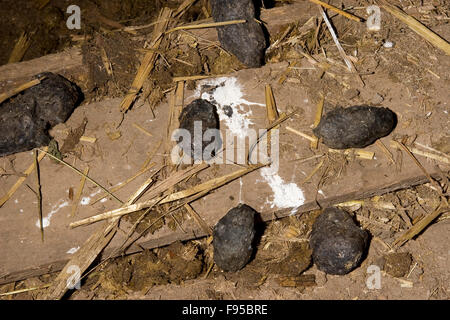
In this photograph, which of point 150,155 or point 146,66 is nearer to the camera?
point 150,155

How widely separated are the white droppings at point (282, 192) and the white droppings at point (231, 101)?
1.34 ft

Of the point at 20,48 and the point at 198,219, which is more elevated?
the point at 20,48

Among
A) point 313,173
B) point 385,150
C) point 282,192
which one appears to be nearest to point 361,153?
point 385,150

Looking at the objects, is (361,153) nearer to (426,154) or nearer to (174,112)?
(426,154)

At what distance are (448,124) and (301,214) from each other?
1.46 m

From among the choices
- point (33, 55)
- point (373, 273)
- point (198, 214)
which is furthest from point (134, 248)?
point (33, 55)

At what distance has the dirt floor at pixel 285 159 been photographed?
396 cm

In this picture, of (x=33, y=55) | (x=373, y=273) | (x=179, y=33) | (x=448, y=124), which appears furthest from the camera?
(x=33, y=55)

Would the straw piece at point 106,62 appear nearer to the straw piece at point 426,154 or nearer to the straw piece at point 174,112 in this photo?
the straw piece at point 174,112

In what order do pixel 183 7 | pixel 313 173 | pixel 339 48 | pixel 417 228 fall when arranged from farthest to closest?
→ pixel 183 7 < pixel 339 48 < pixel 313 173 < pixel 417 228

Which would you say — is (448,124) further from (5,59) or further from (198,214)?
(5,59)

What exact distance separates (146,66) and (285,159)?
1494 millimetres

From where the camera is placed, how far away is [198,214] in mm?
4070

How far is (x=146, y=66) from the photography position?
4492 millimetres
